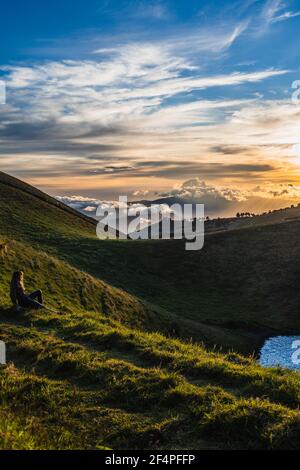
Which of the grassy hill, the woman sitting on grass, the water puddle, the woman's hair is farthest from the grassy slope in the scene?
the woman's hair

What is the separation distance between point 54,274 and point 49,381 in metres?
28.4

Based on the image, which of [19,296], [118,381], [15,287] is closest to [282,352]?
[19,296]

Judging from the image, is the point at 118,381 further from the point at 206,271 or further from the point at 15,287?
the point at 206,271

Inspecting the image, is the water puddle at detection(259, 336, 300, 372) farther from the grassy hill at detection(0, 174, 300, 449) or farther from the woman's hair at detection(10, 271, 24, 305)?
the woman's hair at detection(10, 271, 24, 305)

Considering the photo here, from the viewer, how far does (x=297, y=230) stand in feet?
277

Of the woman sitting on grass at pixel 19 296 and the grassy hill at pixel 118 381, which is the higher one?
the woman sitting on grass at pixel 19 296

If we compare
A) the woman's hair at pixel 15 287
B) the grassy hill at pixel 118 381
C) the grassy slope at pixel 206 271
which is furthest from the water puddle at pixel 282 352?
the woman's hair at pixel 15 287

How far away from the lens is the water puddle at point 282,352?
39.0 meters

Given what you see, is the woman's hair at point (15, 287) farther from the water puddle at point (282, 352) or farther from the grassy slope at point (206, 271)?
the water puddle at point (282, 352)

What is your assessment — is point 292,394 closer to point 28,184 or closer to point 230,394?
point 230,394

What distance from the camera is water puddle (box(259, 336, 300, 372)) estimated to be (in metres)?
39.0

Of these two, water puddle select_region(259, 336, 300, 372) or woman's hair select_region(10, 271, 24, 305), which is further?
water puddle select_region(259, 336, 300, 372)

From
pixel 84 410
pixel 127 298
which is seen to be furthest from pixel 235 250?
pixel 84 410

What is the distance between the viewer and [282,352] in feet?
143
